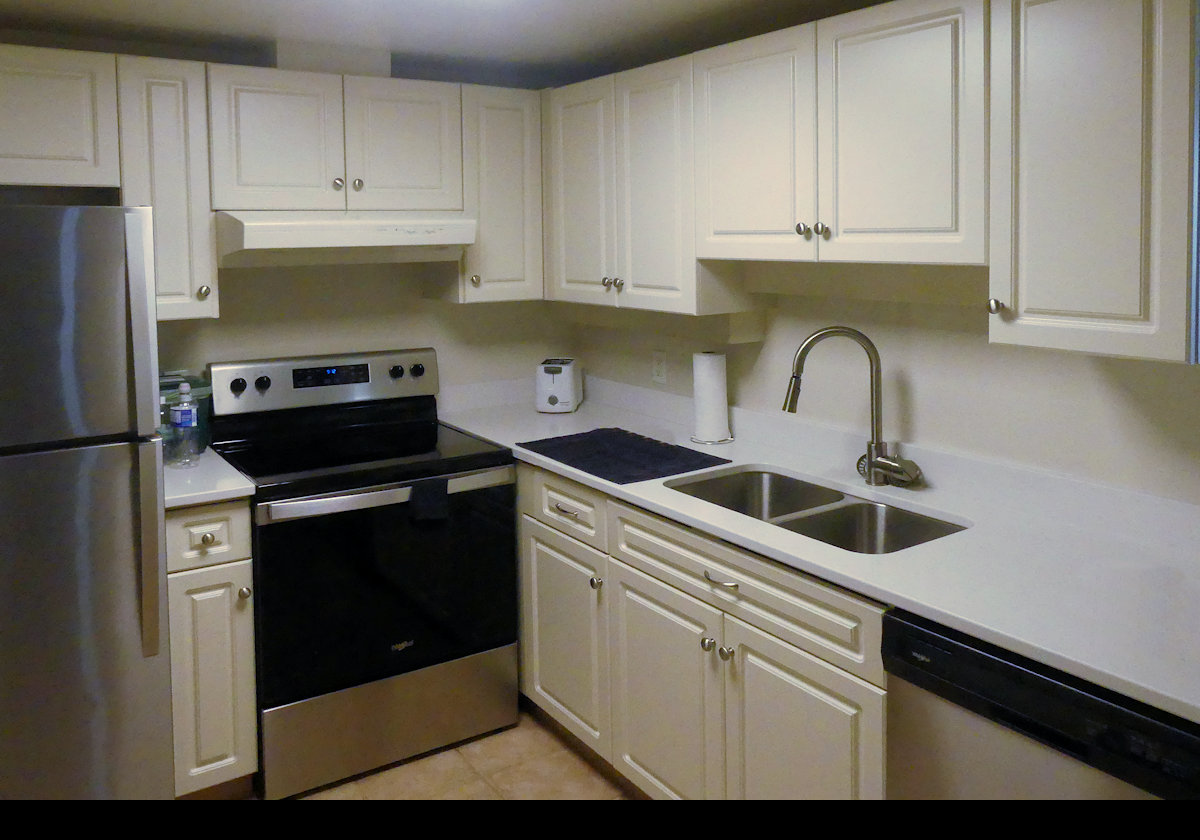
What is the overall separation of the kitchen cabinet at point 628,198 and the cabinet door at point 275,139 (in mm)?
720

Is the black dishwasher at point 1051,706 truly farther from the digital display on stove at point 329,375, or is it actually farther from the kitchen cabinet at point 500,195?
the digital display on stove at point 329,375

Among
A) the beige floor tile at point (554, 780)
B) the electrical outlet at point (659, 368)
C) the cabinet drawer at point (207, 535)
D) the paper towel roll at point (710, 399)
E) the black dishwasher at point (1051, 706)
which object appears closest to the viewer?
the black dishwasher at point (1051, 706)

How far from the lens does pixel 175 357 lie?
3170 millimetres

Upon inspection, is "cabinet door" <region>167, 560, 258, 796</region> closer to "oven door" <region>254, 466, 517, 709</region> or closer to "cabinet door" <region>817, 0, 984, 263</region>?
"oven door" <region>254, 466, 517, 709</region>

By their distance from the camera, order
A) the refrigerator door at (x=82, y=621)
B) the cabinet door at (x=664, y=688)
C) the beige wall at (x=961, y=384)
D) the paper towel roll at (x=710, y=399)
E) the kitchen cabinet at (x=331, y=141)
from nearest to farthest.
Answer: the beige wall at (x=961, y=384) < the refrigerator door at (x=82, y=621) < the cabinet door at (x=664, y=688) < the kitchen cabinet at (x=331, y=141) < the paper towel roll at (x=710, y=399)

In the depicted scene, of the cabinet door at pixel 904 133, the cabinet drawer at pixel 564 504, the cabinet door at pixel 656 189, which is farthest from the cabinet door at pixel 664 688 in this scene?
the cabinet door at pixel 904 133

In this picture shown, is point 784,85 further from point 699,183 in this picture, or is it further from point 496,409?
point 496,409

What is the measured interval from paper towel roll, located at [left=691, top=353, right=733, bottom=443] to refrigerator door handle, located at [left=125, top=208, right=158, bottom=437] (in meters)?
1.51

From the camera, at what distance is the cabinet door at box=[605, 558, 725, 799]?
234 centimetres

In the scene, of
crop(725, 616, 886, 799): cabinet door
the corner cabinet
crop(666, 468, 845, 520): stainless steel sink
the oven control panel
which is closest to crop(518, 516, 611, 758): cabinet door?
the corner cabinet

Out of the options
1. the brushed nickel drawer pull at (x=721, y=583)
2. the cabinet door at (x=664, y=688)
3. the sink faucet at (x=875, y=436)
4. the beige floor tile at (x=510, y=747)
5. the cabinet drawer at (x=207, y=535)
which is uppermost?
the sink faucet at (x=875, y=436)

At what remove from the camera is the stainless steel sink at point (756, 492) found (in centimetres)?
269

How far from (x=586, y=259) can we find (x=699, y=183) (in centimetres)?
63
